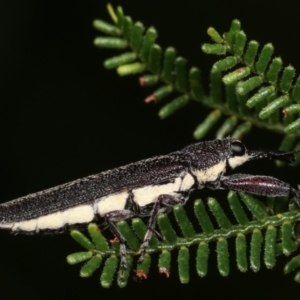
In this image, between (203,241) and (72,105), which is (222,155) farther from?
(72,105)

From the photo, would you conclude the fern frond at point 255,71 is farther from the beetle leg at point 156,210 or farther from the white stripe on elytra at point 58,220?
the white stripe on elytra at point 58,220

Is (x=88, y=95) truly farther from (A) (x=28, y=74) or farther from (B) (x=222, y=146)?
(B) (x=222, y=146)

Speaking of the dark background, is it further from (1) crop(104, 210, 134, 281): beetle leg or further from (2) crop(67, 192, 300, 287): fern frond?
(2) crop(67, 192, 300, 287): fern frond

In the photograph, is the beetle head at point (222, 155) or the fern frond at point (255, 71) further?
the beetle head at point (222, 155)

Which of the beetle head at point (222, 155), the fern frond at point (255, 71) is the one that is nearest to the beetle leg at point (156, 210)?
the beetle head at point (222, 155)

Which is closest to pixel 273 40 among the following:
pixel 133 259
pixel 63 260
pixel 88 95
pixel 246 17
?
pixel 246 17

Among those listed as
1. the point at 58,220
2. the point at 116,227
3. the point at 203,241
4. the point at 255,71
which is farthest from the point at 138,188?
the point at 255,71

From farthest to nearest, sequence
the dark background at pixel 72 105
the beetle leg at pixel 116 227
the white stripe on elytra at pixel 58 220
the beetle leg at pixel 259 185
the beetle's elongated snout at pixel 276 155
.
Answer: the dark background at pixel 72 105
the white stripe on elytra at pixel 58 220
the beetle's elongated snout at pixel 276 155
the beetle leg at pixel 259 185
the beetle leg at pixel 116 227

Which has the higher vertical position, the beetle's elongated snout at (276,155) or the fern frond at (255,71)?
the fern frond at (255,71)
